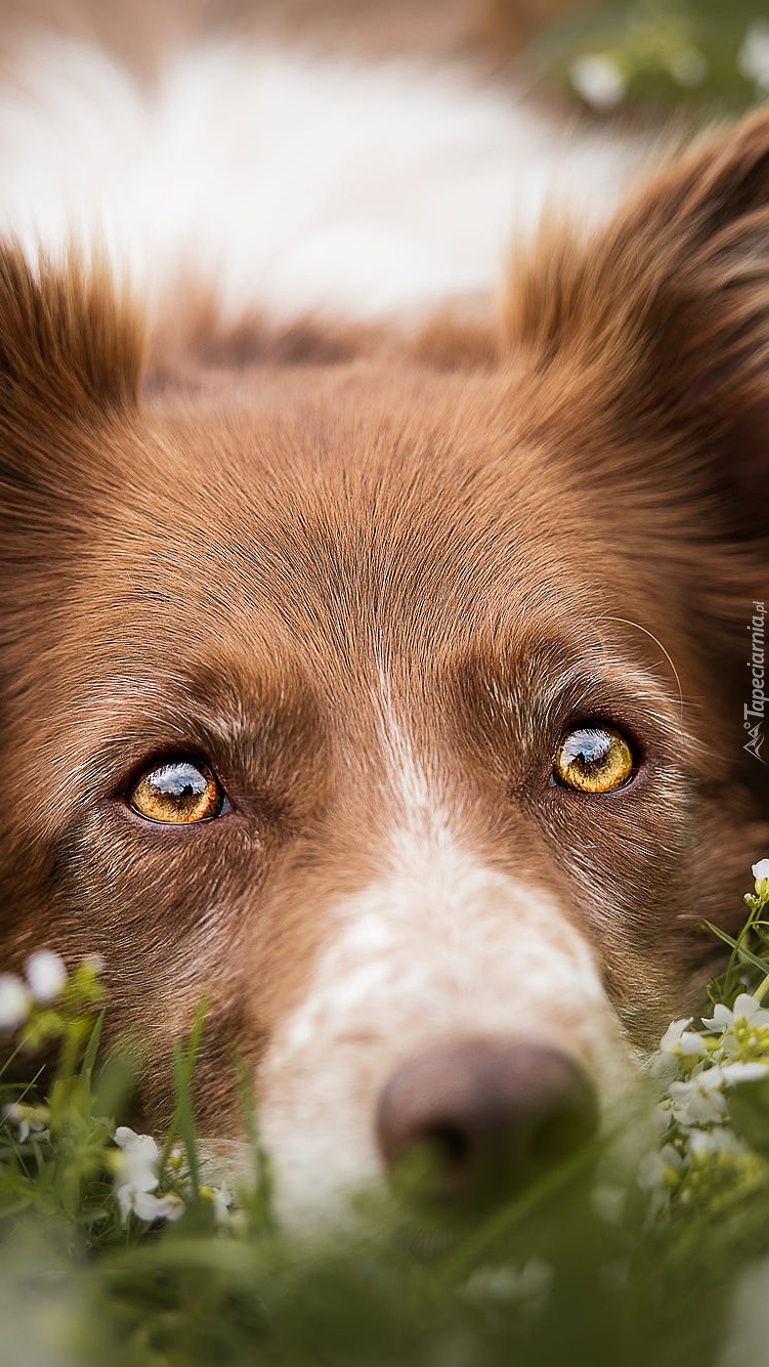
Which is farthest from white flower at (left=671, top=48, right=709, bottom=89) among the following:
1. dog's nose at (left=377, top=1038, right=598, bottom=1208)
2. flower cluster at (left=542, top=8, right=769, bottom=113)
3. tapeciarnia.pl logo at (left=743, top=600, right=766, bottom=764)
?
dog's nose at (left=377, top=1038, right=598, bottom=1208)

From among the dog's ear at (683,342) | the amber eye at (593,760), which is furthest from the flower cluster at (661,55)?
the amber eye at (593,760)

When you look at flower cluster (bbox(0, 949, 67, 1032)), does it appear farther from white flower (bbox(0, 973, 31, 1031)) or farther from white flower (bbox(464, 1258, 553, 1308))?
white flower (bbox(464, 1258, 553, 1308))

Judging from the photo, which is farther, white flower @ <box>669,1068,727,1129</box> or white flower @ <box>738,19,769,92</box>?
white flower @ <box>738,19,769,92</box>

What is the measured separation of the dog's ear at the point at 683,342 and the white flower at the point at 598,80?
2.18 metres

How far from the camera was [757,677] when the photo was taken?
3.25m

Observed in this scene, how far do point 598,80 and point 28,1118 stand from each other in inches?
175

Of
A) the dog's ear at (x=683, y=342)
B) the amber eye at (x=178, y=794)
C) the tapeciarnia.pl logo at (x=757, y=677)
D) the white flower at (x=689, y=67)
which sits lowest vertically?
the amber eye at (x=178, y=794)

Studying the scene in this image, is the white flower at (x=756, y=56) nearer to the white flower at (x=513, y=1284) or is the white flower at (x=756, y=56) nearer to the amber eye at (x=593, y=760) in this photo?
the amber eye at (x=593, y=760)

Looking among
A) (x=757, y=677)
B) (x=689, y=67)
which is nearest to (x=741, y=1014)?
(x=757, y=677)

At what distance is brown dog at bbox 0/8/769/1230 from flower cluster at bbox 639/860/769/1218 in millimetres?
126

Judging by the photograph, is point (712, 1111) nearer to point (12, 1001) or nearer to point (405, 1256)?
point (405, 1256)

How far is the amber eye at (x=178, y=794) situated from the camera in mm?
2619

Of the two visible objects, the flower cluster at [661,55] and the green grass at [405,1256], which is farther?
the flower cluster at [661,55]

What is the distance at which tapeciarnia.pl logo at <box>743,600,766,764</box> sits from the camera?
3.21 m
